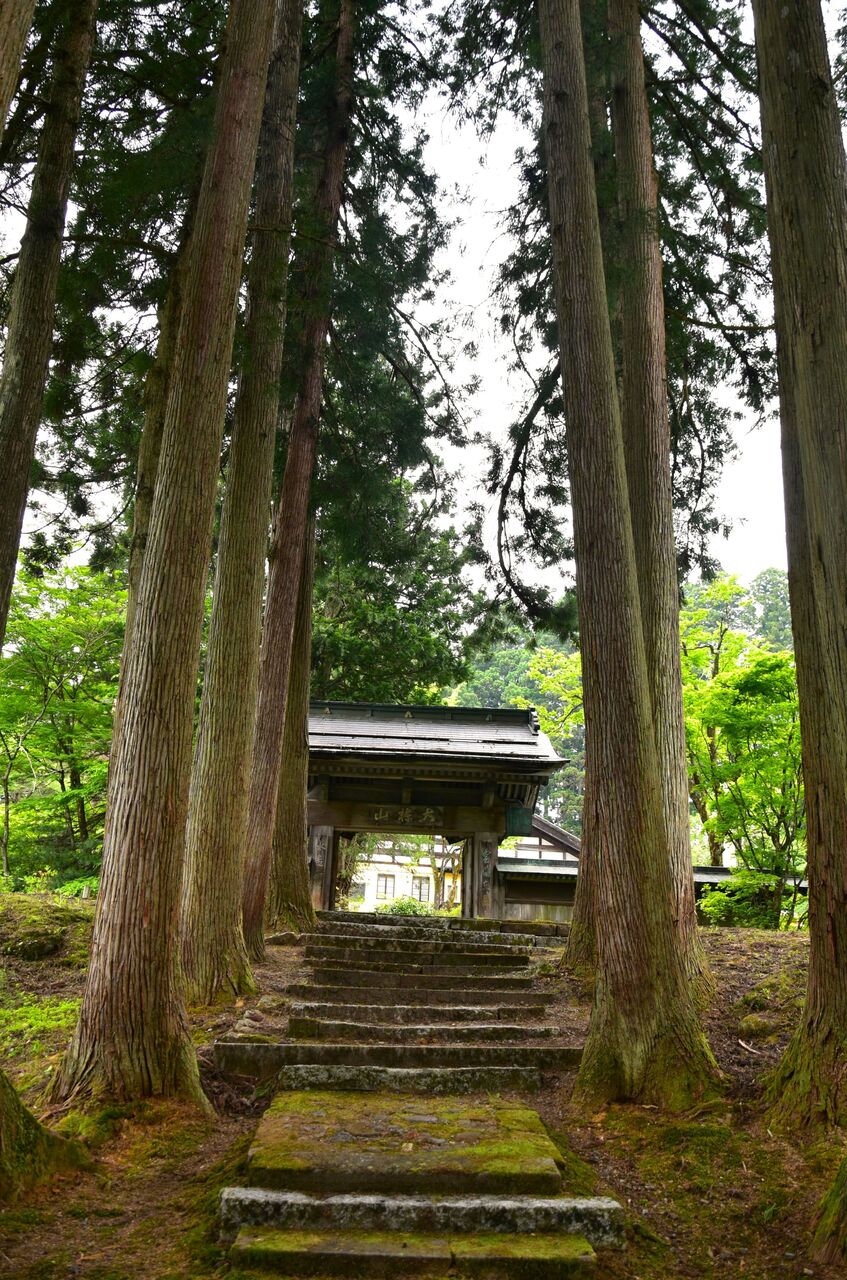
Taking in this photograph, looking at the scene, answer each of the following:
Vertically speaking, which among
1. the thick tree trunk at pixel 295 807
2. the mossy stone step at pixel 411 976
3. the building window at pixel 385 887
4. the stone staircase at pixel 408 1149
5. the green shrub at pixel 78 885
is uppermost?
the thick tree trunk at pixel 295 807

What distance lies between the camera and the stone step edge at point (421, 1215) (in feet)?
9.82

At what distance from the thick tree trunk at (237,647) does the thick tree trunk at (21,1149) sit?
2632 mm

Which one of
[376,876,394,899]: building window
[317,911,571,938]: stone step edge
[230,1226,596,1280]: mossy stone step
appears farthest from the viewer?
[376,876,394,899]: building window

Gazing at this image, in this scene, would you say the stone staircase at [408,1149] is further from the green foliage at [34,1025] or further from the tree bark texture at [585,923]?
the green foliage at [34,1025]

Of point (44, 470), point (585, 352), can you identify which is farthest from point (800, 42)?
point (44, 470)

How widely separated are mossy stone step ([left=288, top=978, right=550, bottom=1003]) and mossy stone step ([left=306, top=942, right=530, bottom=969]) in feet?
3.01

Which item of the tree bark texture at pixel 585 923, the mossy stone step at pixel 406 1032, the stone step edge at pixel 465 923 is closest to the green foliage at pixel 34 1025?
the mossy stone step at pixel 406 1032

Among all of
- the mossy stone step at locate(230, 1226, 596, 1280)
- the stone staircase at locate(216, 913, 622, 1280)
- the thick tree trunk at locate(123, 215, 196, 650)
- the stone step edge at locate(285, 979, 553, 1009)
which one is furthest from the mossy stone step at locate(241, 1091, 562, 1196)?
the thick tree trunk at locate(123, 215, 196, 650)

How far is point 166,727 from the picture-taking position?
14.1 ft

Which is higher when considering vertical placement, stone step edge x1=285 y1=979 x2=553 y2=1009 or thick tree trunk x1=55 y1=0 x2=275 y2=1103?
thick tree trunk x1=55 y1=0 x2=275 y2=1103

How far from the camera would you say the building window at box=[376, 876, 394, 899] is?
3473cm

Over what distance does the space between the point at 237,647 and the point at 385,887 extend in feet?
100

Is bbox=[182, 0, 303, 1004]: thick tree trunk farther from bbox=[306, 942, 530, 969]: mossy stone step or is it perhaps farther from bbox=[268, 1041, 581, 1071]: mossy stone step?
bbox=[306, 942, 530, 969]: mossy stone step

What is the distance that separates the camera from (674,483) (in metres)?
9.66
